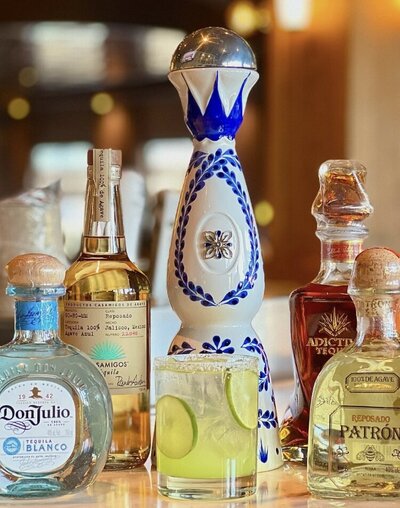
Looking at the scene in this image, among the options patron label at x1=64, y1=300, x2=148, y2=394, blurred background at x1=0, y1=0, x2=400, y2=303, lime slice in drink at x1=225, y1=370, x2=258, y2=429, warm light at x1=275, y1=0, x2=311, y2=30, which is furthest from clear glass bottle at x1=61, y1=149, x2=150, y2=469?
warm light at x1=275, y1=0, x2=311, y2=30

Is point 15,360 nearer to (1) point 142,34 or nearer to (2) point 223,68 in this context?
(2) point 223,68

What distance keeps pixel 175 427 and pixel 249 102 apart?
3.64 metres

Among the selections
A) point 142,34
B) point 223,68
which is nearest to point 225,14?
point 142,34

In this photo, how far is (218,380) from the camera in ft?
1.82

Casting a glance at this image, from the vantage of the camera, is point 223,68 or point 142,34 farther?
point 142,34

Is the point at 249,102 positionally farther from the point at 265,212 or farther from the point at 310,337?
the point at 310,337

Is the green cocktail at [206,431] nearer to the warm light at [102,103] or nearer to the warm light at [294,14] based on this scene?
the warm light at [294,14]

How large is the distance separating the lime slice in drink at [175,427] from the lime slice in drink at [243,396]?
24 mm

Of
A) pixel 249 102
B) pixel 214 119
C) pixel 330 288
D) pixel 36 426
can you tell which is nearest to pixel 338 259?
pixel 330 288

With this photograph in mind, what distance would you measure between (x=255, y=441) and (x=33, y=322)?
146 millimetres

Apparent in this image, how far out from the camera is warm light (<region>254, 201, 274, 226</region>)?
3998 millimetres

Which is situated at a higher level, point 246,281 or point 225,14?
point 225,14

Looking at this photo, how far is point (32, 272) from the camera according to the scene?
57cm

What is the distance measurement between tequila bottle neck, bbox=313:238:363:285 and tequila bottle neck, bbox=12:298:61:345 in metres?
0.18
